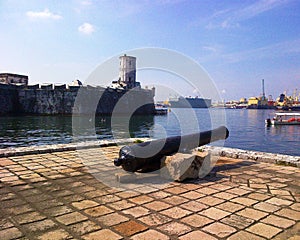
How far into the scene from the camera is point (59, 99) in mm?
51000

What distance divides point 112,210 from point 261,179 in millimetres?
2652

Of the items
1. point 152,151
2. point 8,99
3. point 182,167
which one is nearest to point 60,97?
point 8,99

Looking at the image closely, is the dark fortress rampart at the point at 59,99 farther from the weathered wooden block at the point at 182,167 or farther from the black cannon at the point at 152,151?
the weathered wooden block at the point at 182,167

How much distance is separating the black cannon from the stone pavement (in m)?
0.32

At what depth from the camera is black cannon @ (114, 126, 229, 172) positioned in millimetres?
4258

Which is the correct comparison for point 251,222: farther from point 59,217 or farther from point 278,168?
point 278,168

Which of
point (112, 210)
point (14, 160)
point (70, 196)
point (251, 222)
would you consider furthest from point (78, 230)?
point (14, 160)

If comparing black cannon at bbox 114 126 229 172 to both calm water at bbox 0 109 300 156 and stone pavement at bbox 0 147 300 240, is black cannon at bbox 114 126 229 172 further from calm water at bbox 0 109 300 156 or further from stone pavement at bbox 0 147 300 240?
calm water at bbox 0 109 300 156

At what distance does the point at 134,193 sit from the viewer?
3.76m

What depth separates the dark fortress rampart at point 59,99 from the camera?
155 feet

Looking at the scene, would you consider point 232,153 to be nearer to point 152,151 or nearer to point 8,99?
point 152,151

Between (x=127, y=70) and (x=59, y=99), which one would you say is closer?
(x=59, y=99)

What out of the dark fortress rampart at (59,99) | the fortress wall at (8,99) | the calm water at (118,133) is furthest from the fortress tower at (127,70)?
the calm water at (118,133)

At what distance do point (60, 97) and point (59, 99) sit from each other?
0.44m
